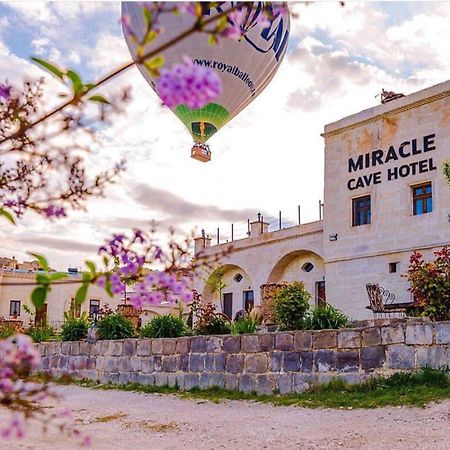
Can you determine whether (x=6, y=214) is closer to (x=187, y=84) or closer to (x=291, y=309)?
(x=187, y=84)

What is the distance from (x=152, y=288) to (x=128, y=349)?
12.6 meters

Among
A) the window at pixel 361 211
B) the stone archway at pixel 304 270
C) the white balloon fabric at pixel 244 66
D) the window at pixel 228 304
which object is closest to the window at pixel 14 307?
the window at pixel 228 304

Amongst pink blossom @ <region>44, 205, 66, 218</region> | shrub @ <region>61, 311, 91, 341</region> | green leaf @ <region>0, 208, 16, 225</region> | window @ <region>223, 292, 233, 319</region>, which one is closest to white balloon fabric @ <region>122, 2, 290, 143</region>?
shrub @ <region>61, 311, 91, 341</region>

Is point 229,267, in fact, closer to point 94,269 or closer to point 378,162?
point 378,162

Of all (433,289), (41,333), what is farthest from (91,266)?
(41,333)

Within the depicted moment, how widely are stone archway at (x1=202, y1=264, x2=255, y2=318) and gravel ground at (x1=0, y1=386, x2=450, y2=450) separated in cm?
1829


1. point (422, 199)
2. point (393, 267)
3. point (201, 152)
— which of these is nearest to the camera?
point (201, 152)

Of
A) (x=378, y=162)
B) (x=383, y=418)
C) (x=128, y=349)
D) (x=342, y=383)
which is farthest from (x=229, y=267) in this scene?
(x=383, y=418)

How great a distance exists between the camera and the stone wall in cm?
955

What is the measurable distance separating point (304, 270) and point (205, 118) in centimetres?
1083

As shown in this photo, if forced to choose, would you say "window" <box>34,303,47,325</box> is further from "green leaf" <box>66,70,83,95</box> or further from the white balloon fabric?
the white balloon fabric

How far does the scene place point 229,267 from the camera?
30.0 metres

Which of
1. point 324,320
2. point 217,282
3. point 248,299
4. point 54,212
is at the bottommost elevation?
point 324,320

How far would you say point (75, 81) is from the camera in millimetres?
1855
